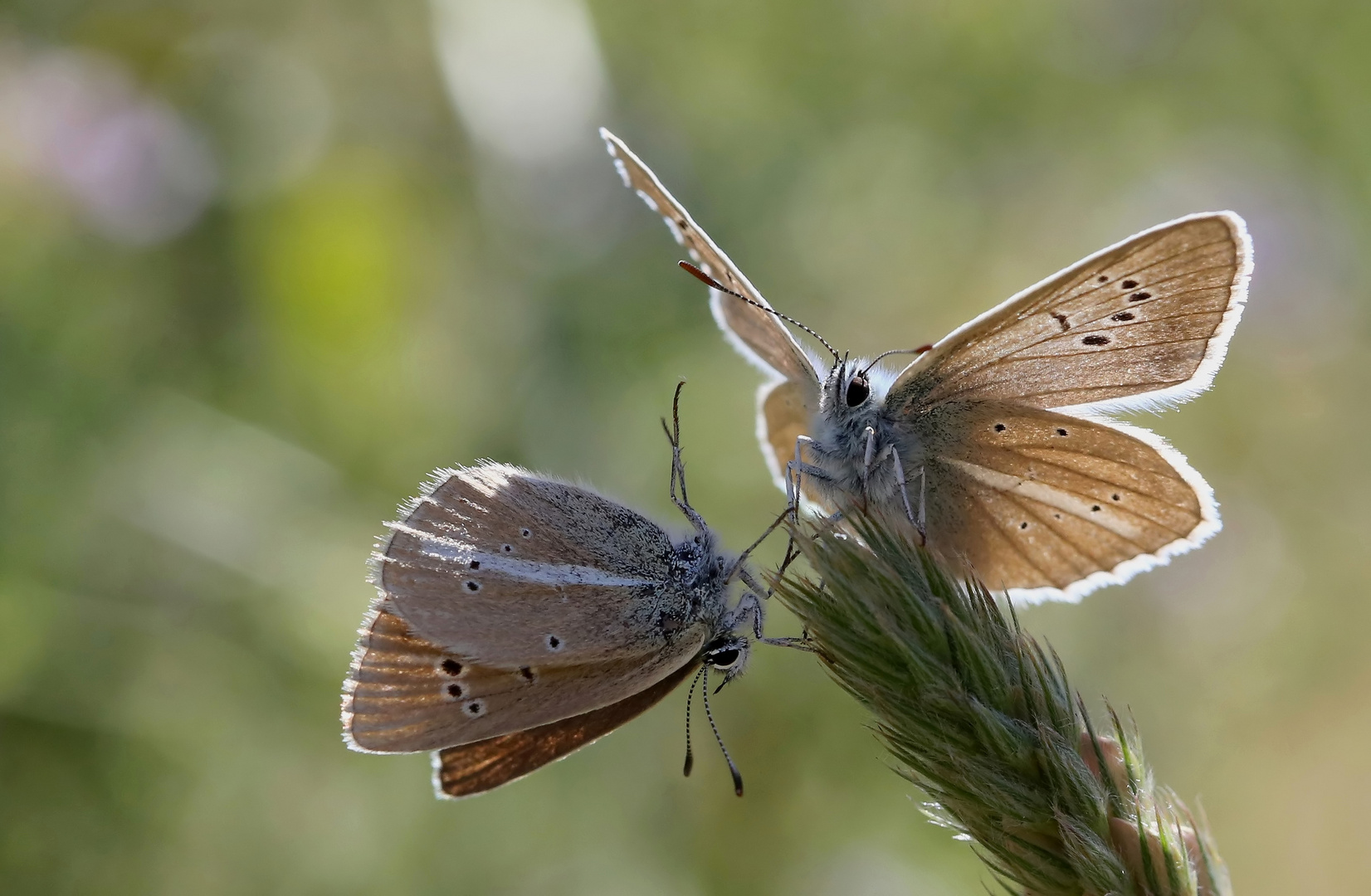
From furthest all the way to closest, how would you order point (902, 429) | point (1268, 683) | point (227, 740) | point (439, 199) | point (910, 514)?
point (1268, 683), point (439, 199), point (227, 740), point (902, 429), point (910, 514)

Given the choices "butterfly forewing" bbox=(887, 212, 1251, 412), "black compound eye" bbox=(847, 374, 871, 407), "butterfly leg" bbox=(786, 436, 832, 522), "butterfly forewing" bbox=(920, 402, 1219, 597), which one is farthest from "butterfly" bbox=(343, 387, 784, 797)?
"butterfly forewing" bbox=(887, 212, 1251, 412)

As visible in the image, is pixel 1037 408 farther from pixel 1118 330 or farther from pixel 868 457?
pixel 868 457

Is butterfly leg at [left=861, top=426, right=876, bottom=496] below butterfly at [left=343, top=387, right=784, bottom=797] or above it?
above

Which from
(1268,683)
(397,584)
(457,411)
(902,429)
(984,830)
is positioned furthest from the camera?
(1268,683)

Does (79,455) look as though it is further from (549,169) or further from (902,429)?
(902,429)

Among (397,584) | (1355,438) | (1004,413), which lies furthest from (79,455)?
(1355,438)

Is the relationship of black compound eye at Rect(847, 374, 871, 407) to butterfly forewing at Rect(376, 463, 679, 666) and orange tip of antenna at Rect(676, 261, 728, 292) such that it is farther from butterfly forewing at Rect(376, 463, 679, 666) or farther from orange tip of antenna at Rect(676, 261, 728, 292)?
butterfly forewing at Rect(376, 463, 679, 666)

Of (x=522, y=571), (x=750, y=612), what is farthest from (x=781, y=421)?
(x=522, y=571)
